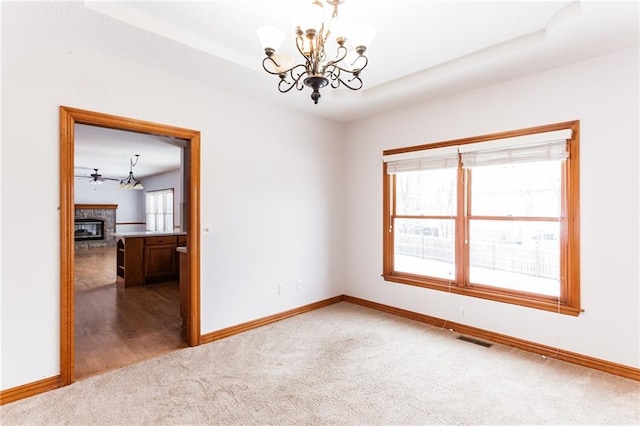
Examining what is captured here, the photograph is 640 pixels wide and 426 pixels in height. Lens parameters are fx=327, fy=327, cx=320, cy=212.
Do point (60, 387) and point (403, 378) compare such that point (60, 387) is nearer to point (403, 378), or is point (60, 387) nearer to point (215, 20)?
point (403, 378)

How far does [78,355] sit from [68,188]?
1609mm

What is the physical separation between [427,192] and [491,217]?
2.63ft

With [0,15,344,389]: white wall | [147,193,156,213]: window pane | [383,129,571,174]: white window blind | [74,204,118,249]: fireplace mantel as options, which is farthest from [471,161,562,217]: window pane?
[74,204,118,249]: fireplace mantel

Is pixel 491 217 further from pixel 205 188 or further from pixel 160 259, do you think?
pixel 160 259

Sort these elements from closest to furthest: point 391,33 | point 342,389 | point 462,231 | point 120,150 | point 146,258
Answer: point 342,389, point 391,33, point 462,231, point 146,258, point 120,150

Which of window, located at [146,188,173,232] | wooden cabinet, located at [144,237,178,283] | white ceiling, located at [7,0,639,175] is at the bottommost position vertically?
wooden cabinet, located at [144,237,178,283]

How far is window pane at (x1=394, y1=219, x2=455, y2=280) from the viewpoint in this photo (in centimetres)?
381

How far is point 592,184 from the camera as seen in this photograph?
9.23ft

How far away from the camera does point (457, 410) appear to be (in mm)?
2211

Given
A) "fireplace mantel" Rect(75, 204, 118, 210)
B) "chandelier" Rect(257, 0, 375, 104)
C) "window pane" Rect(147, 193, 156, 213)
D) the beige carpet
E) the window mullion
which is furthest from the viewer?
"window pane" Rect(147, 193, 156, 213)

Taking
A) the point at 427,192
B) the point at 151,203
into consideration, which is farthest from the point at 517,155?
the point at 151,203

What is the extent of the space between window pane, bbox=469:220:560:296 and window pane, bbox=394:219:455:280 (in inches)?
10.3

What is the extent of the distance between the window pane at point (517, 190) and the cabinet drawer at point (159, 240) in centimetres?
545

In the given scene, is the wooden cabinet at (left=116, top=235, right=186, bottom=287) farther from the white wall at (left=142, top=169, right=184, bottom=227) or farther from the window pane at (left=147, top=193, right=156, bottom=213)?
the window pane at (left=147, top=193, right=156, bottom=213)
